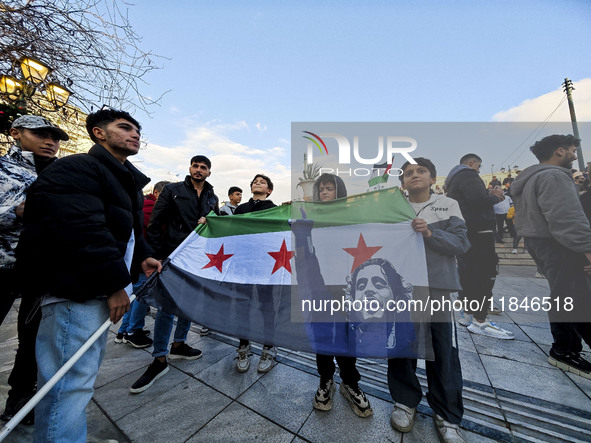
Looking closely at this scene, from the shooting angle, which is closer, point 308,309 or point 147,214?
point 308,309

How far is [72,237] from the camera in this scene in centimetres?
121

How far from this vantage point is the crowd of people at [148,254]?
49.4 inches

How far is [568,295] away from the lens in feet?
8.05

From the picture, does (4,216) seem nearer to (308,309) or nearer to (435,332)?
(308,309)

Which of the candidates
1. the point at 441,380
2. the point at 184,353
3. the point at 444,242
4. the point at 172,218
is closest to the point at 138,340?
the point at 184,353

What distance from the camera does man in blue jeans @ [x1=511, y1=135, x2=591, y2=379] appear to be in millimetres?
2377

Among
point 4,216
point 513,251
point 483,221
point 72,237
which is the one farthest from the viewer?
point 513,251

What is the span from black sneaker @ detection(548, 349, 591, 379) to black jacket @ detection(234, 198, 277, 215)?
3716mm

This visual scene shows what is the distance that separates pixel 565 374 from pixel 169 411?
3.91m

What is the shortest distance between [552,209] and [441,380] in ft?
7.52


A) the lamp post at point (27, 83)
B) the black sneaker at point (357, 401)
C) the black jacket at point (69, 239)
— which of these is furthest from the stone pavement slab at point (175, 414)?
the lamp post at point (27, 83)

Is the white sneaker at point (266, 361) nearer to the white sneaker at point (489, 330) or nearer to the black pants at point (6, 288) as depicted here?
the black pants at point (6, 288)

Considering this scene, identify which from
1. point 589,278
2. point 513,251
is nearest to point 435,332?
point 589,278

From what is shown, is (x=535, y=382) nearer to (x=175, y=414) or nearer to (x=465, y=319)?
(x=465, y=319)
